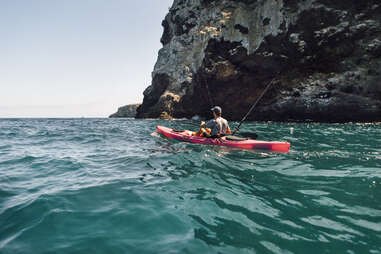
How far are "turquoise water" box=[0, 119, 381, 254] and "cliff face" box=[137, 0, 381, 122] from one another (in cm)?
2075

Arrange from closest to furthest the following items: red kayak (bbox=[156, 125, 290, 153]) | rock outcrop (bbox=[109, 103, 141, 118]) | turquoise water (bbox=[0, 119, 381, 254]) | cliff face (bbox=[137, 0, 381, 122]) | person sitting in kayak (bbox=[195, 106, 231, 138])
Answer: turquoise water (bbox=[0, 119, 381, 254]), red kayak (bbox=[156, 125, 290, 153]), person sitting in kayak (bbox=[195, 106, 231, 138]), cliff face (bbox=[137, 0, 381, 122]), rock outcrop (bbox=[109, 103, 141, 118])

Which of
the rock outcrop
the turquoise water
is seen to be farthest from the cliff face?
the rock outcrop

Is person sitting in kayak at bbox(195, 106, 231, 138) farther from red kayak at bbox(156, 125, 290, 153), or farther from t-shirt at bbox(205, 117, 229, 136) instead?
red kayak at bbox(156, 125, 290, 153)

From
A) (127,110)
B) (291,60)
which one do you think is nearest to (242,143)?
(291,60)

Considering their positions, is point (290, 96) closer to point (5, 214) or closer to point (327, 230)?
point (327, 230)

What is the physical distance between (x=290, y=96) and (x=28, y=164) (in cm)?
2685

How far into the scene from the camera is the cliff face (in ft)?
74.3

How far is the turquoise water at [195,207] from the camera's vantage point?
2590mm

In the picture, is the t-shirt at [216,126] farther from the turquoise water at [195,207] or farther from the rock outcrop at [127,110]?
the rock outcrop at [127,110]

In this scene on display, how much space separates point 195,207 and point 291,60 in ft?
93.6

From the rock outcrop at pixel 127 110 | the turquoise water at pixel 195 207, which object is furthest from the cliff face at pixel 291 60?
the rock outcrop at pixel 127 110

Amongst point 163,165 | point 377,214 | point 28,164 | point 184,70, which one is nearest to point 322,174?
point 377,214

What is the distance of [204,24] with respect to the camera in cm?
3606

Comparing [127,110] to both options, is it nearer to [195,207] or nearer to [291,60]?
[291,60]
